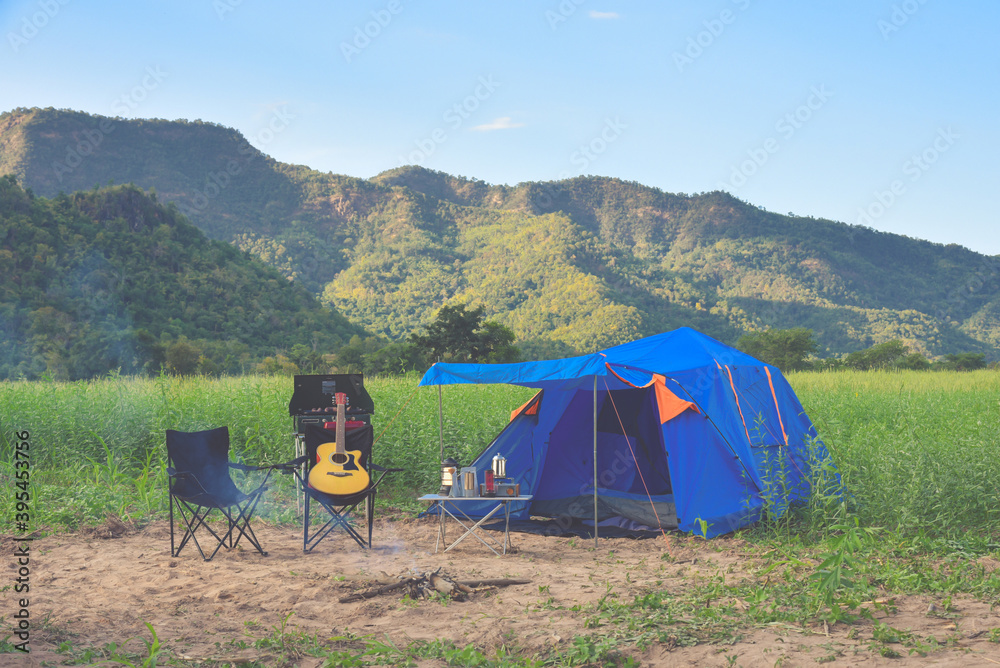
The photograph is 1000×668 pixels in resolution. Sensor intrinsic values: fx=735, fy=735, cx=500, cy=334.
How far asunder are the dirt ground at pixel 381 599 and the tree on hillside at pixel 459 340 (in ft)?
63.4

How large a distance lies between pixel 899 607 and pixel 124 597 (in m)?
3.88

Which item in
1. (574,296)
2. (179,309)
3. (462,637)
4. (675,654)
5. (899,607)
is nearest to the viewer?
(675,654)

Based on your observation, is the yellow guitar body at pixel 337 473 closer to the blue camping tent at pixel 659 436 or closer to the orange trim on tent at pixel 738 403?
the blue camping tent at pixel 659 436

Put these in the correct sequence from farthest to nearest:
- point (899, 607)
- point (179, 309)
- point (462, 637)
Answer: point (179, 309)
point (899, 607)
point (462, 637)

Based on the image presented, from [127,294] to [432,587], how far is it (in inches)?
931

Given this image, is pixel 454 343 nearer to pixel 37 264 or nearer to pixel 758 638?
pixel 37 264

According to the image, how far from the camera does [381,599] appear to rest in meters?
3.84

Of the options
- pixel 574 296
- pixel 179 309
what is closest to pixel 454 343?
pixel 179 309

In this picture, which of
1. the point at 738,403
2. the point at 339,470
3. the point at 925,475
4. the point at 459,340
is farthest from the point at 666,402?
the point at 459,340

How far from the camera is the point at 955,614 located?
3342 mm

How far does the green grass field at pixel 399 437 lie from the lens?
16.4 ft

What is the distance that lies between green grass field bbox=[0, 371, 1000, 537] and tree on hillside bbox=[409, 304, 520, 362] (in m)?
13.1

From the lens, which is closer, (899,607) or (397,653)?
(397,653)

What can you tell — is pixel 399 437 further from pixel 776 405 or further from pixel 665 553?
pixel 776 405
